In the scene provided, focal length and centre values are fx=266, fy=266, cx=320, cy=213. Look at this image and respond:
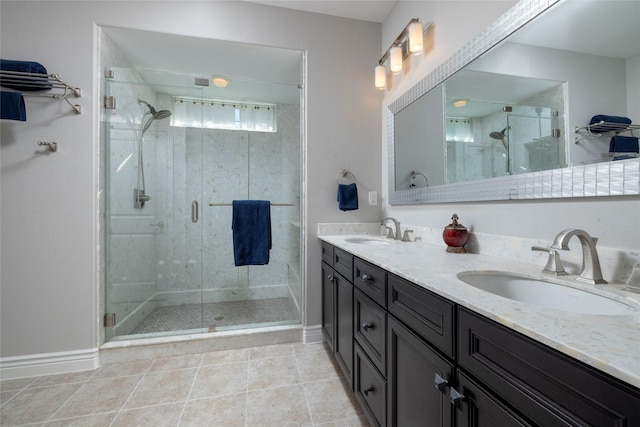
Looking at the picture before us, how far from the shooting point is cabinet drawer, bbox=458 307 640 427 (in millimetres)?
359

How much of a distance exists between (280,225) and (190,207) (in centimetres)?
80

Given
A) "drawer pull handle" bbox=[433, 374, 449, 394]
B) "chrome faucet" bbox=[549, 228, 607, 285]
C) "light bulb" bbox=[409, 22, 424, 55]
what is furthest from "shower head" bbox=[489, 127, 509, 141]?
"drawer pull handle" bbox=[433, 374, 449, 394]

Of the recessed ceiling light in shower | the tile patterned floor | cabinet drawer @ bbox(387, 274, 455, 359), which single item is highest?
the recessed ceiling light in shower

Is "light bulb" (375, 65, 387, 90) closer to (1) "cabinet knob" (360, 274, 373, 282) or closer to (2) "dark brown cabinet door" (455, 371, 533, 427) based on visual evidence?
(1) "cabinet knob" (360, 274, 373, 282)

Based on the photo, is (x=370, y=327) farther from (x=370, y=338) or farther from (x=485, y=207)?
(x=485, y=207)

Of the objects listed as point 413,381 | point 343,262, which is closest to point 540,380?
point 413,381

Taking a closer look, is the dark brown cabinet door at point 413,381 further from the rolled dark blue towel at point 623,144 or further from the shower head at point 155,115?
the shower head at point 155,115

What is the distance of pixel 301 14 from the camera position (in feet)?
6.99

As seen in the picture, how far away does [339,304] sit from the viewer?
1.62 metres

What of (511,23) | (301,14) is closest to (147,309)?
(301,14)

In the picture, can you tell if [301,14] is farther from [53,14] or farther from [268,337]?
[268,337]

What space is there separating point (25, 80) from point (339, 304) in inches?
91.8

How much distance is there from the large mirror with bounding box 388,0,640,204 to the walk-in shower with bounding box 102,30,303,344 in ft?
3.99

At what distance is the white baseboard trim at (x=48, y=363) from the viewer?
1.65m
